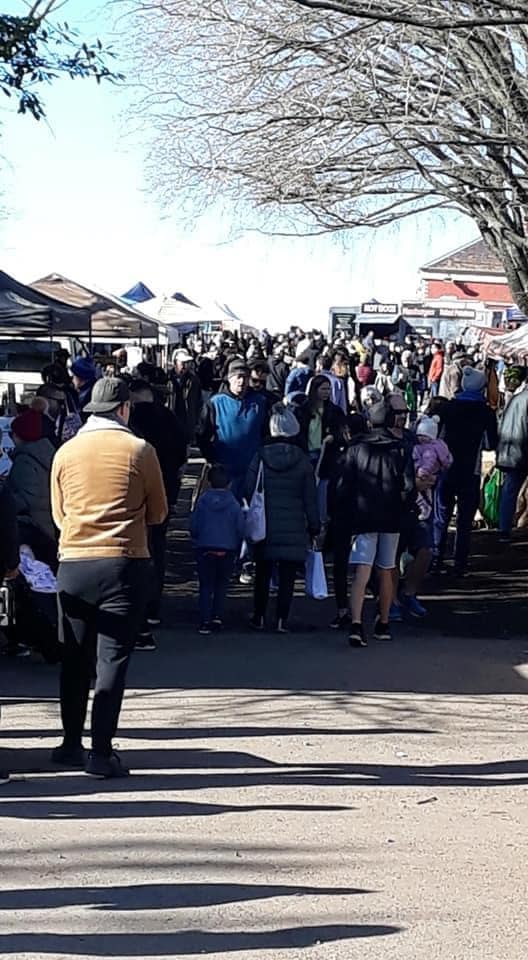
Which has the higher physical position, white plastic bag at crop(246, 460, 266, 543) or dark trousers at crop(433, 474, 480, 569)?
white plastic bag at crop(246, 460, 266, 543)

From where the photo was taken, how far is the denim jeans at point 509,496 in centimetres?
1567

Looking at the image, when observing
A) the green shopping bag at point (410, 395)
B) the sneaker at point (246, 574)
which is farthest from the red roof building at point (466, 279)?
the sneaker at point (246, 574)

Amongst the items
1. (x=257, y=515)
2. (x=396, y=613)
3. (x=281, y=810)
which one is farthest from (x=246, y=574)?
(x=281, y=810)

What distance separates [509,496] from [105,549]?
9282 millimetres

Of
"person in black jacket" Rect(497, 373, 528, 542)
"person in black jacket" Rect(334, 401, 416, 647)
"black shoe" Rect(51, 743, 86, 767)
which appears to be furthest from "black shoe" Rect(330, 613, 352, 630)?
"person in black jacket" Rect(497, 373, 528, 542)

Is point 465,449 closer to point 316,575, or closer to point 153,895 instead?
point 316,575

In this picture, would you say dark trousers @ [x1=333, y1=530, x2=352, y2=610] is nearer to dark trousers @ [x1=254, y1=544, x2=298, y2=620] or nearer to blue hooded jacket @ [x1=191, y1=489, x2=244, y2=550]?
dark trousers @ [x1=254, y1=544, x2=298, y2=620]

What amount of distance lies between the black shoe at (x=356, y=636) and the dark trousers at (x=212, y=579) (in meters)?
1.06

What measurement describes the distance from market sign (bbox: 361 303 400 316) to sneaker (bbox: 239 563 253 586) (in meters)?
36.6

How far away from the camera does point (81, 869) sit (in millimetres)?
5887

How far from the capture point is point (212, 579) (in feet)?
36.5

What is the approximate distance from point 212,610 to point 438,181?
7920 millimetres

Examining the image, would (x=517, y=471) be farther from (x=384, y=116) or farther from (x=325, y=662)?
(x=325, y=662)

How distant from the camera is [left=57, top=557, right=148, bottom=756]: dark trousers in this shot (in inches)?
280
